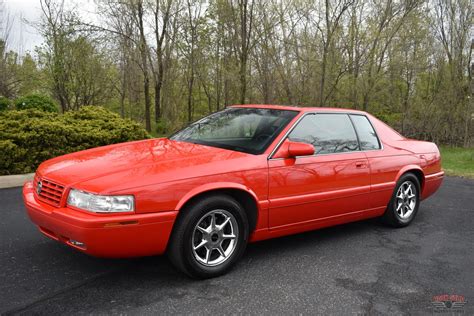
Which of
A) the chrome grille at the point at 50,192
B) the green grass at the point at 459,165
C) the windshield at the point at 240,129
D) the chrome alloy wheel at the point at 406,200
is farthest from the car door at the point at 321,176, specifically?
the green grass at the point at 459,165

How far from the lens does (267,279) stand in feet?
11.1

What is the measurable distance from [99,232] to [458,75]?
17.1 m

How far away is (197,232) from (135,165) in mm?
718

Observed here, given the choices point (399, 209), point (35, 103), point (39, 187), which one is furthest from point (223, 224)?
point (35, 103)

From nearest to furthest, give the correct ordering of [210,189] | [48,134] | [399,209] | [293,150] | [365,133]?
[210,189] < [293,150] < [365,133] < [399,209] < [48,134]

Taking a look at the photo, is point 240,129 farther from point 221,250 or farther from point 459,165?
point 459,165

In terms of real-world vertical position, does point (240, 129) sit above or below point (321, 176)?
above

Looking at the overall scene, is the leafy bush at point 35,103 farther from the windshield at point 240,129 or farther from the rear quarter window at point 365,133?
the rear quarter window at point 365,133

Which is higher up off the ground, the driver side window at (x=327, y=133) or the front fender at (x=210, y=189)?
the driver side window at (x=327, y=133)

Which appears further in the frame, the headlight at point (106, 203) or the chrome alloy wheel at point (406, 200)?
the chrome alloy wheel at point (406, 200)

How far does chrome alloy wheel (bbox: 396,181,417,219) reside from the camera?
198 inches

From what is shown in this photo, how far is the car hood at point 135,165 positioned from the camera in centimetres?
304

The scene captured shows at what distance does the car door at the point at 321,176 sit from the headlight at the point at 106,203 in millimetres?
1253

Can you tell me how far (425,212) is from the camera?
19.4 feet
